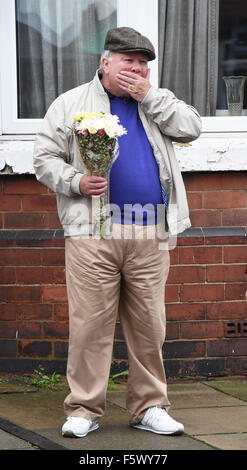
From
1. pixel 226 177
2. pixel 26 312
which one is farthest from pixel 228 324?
pixel 26 312

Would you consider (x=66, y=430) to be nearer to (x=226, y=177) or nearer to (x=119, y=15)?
(x=226, y=177)

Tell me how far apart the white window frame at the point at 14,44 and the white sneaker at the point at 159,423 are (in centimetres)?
228

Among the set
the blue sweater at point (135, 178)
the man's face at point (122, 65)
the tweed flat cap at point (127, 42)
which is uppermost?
the tweed flat cap at point (127, 42)

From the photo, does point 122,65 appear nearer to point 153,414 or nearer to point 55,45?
point 55,45

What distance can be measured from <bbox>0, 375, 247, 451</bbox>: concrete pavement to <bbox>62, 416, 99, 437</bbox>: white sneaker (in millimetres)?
34

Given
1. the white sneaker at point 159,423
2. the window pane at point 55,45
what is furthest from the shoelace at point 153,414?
the window pane at point 55,45

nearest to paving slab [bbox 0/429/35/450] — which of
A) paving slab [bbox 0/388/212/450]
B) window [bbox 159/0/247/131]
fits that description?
paving slab [bbox 0/388/212/450]

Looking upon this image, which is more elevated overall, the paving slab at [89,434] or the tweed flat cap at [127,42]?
the tweed flat cap at [127,42]

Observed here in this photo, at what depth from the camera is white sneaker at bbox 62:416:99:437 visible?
15.4 feet

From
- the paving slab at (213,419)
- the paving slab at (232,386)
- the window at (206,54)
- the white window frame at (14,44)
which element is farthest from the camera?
the window at (206,54)

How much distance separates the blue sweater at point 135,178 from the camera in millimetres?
4699

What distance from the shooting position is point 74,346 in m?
4.75

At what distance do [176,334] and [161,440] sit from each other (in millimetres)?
1490

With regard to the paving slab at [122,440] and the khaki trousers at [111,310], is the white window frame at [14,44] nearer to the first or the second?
the khaki trousers at [111,310]
